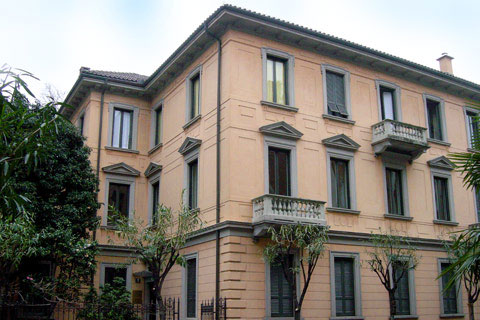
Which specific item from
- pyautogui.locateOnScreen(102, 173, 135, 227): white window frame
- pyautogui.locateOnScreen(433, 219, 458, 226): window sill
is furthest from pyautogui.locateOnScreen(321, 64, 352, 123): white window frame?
pyautogui.locateOnScreen(102, 173, 135, 227): white window frame

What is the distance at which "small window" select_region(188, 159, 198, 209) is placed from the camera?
69.6ft

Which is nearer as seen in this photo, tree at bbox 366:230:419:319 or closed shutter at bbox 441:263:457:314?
tree at bbox 366:230:419:319

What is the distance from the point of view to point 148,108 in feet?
87.4

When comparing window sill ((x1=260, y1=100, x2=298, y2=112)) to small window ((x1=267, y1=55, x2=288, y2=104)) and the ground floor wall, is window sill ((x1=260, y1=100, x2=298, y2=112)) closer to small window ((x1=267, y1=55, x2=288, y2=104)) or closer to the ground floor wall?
small window ((x1=267, y1=55, x2=288, y2=104))

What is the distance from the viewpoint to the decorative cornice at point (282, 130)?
19719mm

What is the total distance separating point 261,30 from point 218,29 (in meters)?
1.57

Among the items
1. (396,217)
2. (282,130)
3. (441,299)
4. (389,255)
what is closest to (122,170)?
(282,130)

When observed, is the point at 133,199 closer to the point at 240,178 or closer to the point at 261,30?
the point at 240,178

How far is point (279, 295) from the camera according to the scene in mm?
18750

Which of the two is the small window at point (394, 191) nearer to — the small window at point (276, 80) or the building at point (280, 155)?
the building at point (280, 155)

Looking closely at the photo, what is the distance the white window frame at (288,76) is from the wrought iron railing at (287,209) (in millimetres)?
3727

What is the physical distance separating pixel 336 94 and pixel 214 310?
9746 millimetres

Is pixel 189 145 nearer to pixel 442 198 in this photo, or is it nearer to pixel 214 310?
pixel 214 310

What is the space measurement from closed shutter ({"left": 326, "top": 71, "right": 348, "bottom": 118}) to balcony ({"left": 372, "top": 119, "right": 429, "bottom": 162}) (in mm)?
1520
